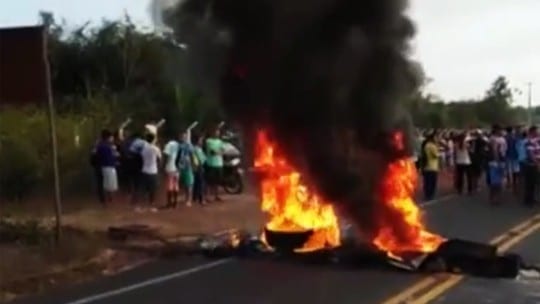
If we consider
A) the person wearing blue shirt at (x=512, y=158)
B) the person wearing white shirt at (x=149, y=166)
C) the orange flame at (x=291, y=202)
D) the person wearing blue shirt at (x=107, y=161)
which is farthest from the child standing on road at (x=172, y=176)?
the person wearing blue shirt at (x=512, y=158)

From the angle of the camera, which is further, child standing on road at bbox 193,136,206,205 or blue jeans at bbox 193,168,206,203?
blue jeans at bbox 193,168,206,203

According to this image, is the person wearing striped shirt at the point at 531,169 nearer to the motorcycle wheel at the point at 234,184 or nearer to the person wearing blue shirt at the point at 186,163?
the motorcycle wheel at the point at 234,184

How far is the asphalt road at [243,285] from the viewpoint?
1034 cm

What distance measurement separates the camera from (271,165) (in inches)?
551

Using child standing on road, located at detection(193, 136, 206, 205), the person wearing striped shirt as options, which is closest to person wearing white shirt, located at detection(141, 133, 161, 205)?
child standing on road, located at detection(193, 136, 206, 205)

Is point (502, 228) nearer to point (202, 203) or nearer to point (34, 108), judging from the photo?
point (202, 203)

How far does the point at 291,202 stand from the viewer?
14.0m

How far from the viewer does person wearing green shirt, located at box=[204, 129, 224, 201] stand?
2245cm

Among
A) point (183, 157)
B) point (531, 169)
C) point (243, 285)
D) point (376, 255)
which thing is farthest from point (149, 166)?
point (243, 285)

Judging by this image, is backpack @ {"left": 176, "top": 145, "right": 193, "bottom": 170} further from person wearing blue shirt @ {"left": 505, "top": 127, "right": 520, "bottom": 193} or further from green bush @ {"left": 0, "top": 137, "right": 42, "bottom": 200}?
person wearing blue shirt @ {"left": 505, "top": 127, "right": 520, "bottom": 193}

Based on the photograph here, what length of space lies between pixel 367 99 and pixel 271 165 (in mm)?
1594

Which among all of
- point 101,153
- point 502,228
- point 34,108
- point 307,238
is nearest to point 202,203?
point 101,153

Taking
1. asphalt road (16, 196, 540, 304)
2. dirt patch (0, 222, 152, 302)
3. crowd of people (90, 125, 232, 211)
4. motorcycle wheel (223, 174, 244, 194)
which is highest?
crowd of people (90, 125, 232, 211)

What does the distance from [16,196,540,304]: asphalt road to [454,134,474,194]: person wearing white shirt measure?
1080cm
